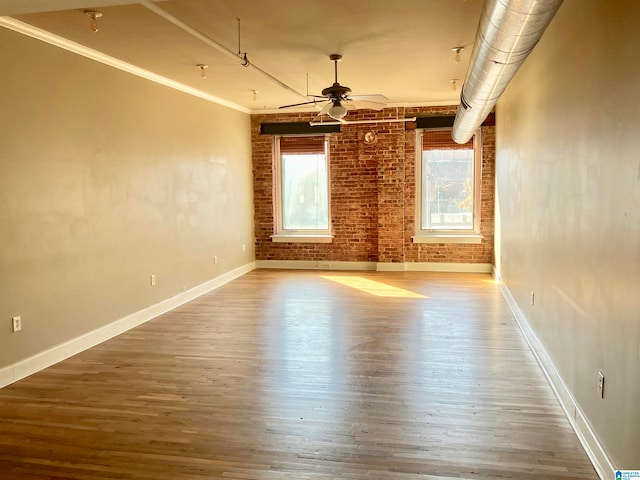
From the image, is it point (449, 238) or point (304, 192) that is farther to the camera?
point (304, 192)

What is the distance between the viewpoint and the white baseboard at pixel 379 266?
8.27 m

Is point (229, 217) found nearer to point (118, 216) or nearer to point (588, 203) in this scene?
point (118, 216)

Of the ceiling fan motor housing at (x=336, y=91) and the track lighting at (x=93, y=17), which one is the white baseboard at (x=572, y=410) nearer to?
the ceiling fan motor housing at (x=336, y=91)

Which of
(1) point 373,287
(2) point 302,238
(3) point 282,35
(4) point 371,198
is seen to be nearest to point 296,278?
(2) point 302,238

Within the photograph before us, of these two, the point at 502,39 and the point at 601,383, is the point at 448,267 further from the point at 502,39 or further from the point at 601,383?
the point at 502,39

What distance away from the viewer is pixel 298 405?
10.8 ft

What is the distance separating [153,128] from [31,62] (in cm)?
179

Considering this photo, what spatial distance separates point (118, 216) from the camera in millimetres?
5078

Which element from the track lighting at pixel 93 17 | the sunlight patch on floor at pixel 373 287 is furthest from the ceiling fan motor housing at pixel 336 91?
the sunlight patch on floor at pixel 373 287

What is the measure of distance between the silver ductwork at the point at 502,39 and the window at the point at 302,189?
16.0ft

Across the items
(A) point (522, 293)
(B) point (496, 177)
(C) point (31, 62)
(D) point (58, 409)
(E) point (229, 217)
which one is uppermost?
(C) point (31, 62)

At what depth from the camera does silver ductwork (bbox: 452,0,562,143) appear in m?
2.16

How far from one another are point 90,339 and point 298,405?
96.2 inches

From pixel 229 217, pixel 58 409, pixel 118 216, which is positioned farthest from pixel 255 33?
pixel 229 217
